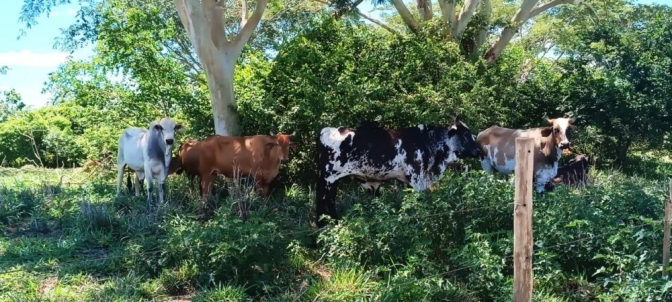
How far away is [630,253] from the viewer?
20.4 feet

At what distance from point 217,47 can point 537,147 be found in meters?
5.73

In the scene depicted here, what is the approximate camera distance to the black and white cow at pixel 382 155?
29.5 feet

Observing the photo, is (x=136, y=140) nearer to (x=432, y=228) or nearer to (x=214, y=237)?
(x=214, y=237)

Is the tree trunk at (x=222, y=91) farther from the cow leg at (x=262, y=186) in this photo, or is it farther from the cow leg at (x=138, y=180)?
the cow leg at (x=262, y=186)

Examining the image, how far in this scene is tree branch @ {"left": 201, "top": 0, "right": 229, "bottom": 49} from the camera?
34.9 feet

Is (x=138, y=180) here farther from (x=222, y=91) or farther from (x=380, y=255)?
(x=380, y=255)

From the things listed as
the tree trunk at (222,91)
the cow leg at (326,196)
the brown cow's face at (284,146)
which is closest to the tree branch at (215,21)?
the tree trunk at (222,91)

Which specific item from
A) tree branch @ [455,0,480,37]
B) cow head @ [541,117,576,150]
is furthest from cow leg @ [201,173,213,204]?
tree branch @ [455,0,480,37]

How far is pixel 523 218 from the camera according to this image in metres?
4.62

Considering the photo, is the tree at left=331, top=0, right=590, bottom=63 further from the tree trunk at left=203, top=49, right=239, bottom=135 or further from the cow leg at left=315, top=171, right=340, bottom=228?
the cow leg at left=315, top=171, right=340, bottom=228

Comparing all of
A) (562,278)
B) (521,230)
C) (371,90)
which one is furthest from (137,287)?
(371,90)

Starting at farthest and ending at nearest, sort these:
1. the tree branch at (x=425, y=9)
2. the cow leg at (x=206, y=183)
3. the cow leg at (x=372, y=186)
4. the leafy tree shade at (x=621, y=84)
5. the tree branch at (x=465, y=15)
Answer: the tree branch at (x=425, y=9)
the tree branch at (x=465, y=15)
the leafy tree shade at (x=621, y=84)
the cow leg at (x=206, y=183)
the cow leg at (x=372, y=186)

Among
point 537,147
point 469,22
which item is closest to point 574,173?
point 537,147

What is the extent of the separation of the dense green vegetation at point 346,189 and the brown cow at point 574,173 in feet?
1.85
